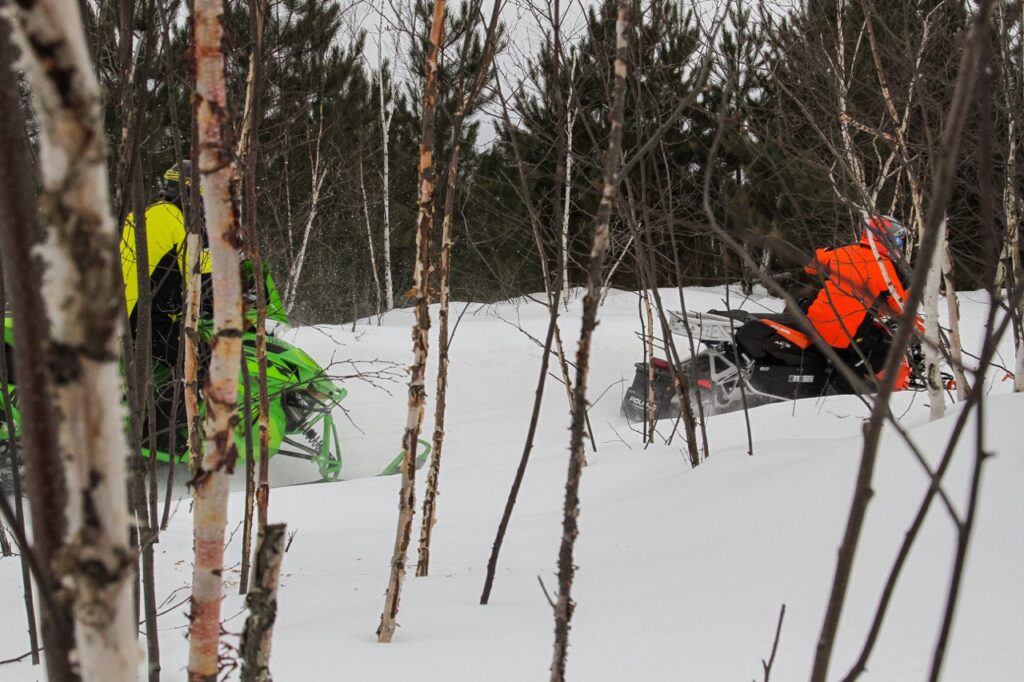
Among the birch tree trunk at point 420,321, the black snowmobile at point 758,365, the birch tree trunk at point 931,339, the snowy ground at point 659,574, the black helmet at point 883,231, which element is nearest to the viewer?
the snowy ground at point 659,574

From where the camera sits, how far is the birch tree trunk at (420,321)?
91.3 inches

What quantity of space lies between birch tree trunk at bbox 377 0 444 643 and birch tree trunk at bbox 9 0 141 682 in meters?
1.84

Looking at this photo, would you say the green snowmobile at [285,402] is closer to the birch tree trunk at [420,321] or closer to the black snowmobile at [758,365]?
the black snowmobile at [758,365]

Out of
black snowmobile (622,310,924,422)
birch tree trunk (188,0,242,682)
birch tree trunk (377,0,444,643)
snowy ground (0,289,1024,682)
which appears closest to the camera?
birch tree trunk (188,0,242,682)

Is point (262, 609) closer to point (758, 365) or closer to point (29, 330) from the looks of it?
point (29, 330)

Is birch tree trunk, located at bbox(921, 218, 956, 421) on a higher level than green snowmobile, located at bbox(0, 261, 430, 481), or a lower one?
higher

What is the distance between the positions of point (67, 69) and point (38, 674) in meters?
2.21

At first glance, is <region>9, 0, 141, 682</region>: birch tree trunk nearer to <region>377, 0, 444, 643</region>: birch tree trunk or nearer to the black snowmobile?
<region>377, 0, 444, 643</region>: birch tree trunk

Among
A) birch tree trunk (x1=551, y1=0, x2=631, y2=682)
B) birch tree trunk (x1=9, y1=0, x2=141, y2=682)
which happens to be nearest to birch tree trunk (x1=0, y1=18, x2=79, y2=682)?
birch tree trunk (x1=9, y1=0, x2=141, y2=682)

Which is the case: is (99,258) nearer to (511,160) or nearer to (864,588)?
(864,588)

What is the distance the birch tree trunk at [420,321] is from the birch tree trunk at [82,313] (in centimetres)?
184

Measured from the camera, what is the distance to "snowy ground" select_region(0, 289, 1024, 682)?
2.00 metres

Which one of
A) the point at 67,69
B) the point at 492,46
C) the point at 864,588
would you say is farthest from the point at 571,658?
the point at 67,69

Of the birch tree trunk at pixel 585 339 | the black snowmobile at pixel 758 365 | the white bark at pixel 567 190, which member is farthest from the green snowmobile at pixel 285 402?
the birch tree trunk at pixel 585 339
